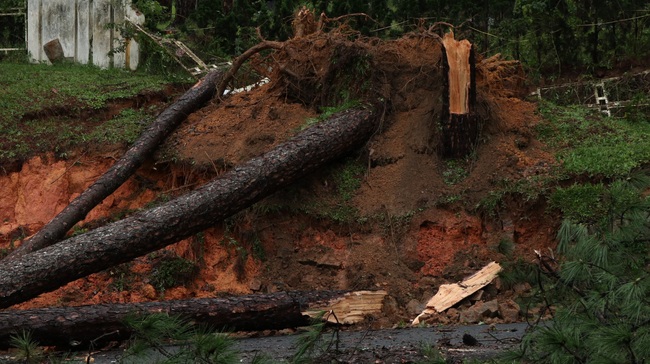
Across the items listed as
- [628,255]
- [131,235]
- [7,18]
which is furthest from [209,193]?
[7,18]

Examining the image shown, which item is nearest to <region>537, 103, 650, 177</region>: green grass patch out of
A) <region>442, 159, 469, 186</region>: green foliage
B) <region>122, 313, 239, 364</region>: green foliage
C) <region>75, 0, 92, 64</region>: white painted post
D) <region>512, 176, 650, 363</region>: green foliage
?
<region>442, 159, 469, 186</region>: green foliage

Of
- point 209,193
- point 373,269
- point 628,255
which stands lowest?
point 373,269

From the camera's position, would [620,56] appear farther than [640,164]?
Yes

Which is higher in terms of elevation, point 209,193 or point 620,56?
point 620,56

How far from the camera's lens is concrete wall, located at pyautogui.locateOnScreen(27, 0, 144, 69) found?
61.1 feet

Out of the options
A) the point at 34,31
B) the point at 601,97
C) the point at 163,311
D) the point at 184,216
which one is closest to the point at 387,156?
the point at 184,216

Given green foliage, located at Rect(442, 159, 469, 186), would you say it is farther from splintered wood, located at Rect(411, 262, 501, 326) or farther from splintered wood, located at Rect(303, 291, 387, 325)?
splintered wood, located at Rect(303, 291, 387, 325)

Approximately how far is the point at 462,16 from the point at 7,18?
8680mm

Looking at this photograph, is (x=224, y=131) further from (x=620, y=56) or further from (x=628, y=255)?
(x=628, y=255)

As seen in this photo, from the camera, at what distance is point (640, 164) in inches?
507

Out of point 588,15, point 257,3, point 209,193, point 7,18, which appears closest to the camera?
point 209,193

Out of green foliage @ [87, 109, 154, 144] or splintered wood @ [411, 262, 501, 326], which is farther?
green foliage @ [87, 109, 154, 144]

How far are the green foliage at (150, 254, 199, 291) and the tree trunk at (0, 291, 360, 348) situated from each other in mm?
2514

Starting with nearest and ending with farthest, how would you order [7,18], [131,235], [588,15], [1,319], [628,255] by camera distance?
1. [628,255]
2. [1,319]
3. [131,235]
4. [588,15]
5. [7,18]
